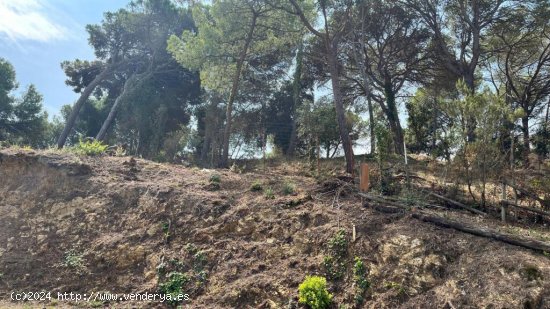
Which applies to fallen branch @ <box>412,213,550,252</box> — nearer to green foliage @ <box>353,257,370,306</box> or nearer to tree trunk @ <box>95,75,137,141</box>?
green foliage @ <box>353,257,370,306</box>

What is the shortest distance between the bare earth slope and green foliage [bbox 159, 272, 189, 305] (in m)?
0.09

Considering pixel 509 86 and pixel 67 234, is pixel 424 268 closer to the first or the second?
pixel 67 234

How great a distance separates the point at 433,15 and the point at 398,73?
2838 mm

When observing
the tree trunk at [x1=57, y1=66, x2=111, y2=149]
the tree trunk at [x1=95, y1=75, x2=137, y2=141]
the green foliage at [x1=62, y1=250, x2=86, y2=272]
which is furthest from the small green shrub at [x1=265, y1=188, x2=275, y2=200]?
the tree trunk at [x1=57, y1=66, x2=111, y2=149]

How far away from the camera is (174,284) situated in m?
6.72

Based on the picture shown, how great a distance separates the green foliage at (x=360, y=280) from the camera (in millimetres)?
5641

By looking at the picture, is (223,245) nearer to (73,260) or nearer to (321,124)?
(73,260)

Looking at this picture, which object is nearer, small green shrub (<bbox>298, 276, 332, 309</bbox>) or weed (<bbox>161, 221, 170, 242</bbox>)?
small green shrub (<bbox>298, 276, 332, 309</bbox>)

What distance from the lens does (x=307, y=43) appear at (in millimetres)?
18141

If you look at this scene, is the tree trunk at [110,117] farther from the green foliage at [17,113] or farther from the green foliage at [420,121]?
the green foliage at [420,121]

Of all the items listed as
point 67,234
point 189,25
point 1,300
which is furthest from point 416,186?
point 189,25

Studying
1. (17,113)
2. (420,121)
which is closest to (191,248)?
(420,121)

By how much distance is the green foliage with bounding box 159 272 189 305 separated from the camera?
21.6 feet

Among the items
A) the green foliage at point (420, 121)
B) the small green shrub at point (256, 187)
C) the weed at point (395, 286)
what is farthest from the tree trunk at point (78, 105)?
the weed at point (395, 286)
